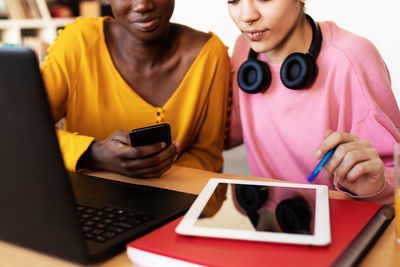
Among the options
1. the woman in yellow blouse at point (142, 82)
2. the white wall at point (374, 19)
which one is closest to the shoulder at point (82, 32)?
the woman in yellow blouse at point (142, 82)

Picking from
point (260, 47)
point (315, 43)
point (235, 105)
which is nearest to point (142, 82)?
point (235, 105)

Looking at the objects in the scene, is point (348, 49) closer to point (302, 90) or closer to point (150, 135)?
point (302, 90)

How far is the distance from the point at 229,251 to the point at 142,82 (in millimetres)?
906

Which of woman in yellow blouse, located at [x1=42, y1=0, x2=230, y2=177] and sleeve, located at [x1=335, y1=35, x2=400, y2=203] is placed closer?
sleeve, located at [x1=335, y1=35, x2=400, y2=203]

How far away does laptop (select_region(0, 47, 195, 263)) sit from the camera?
49 cm

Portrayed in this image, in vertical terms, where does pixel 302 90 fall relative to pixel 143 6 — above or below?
below

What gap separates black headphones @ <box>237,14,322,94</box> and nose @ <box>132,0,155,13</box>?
314 millimetres

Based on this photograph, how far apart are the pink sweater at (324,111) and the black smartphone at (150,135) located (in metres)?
0.38

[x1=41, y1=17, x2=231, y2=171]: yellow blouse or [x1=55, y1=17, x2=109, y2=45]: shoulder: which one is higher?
[x1=55, y1=17, x2=109, y2=45]: shoulder

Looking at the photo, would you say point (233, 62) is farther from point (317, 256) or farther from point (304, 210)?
point (317, 256)

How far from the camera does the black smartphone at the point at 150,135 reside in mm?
977

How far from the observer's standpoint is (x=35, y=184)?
0.53m

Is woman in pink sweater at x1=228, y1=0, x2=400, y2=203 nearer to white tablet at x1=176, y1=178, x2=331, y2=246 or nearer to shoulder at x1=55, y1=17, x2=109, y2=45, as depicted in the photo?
white tablet at x1=176, y1=178, x2=331, y2=246

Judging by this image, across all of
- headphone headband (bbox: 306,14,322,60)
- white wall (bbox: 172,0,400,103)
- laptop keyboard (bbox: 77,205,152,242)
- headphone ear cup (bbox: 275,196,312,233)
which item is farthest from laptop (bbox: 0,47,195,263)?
white wall (bbox: 172,0,400,103)
